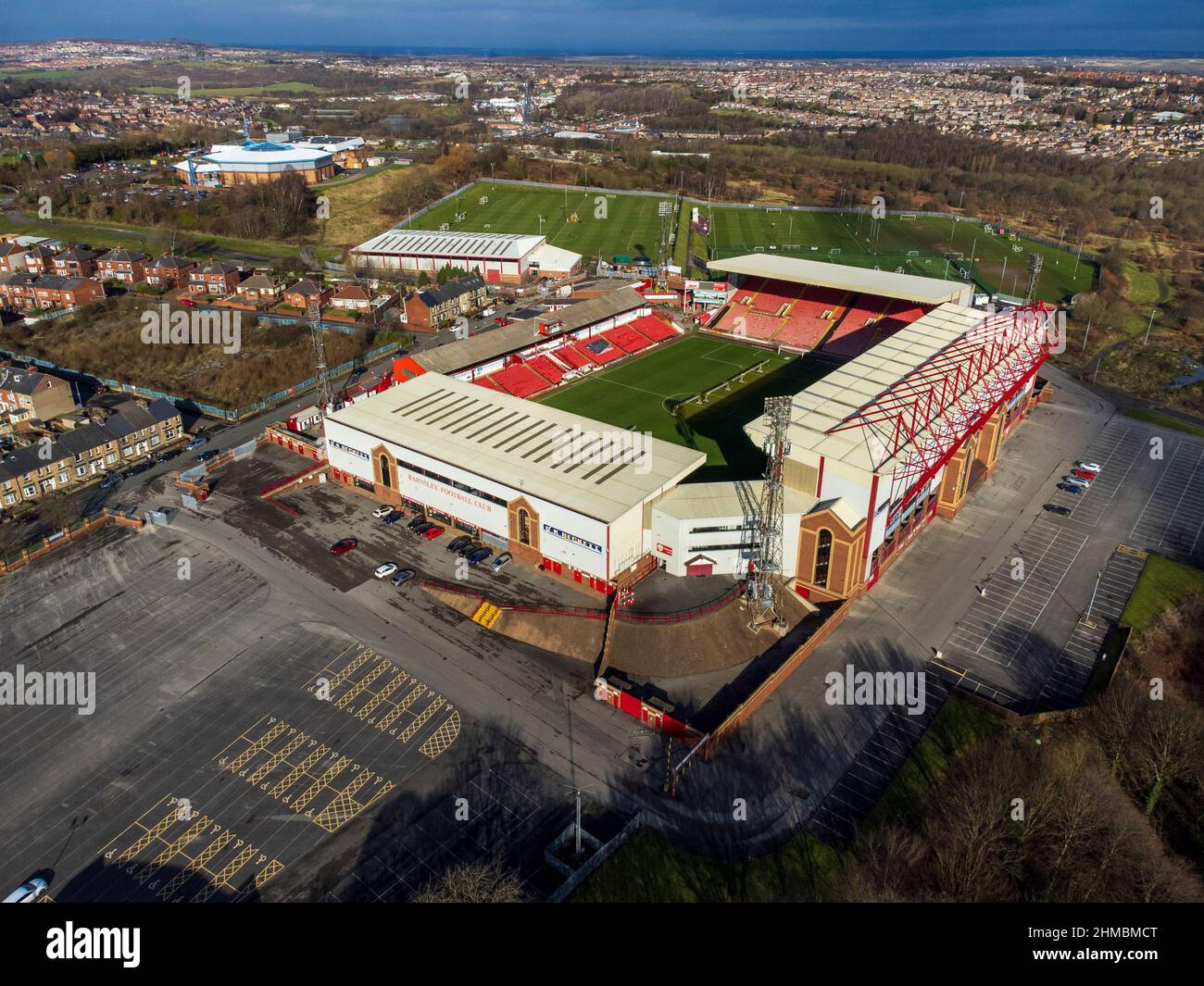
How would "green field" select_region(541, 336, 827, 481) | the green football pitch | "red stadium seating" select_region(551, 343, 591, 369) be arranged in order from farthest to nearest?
the green football pitch < "red stadium seating" select_region(551, 343, 591, 369) < "green field" select_region(541, 336, 827, 481)

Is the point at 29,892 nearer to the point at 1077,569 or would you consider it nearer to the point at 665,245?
the point at 1077,569

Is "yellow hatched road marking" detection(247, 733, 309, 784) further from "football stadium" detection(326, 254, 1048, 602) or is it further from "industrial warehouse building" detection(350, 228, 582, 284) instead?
"industrial warehouse building" detection(350, 228, 582, 284)

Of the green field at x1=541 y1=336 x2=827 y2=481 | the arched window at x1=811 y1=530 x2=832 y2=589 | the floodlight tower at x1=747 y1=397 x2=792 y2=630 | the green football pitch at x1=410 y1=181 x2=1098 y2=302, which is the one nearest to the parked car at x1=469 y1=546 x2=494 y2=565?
the floodlight tower at x1=747 y1=397 x2=792 y2=630

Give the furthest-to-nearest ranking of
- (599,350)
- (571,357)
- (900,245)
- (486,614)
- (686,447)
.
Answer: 1. (900,245)
2. (599,350)
3. (571,357)
4. (686,447)
5. (486,614)

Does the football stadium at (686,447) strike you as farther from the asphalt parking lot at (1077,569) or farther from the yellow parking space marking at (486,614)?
the asphalt parking lot at (1077,569)

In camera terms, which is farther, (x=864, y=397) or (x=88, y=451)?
(x=88, y=451)

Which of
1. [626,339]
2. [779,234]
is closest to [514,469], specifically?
[626,339]
